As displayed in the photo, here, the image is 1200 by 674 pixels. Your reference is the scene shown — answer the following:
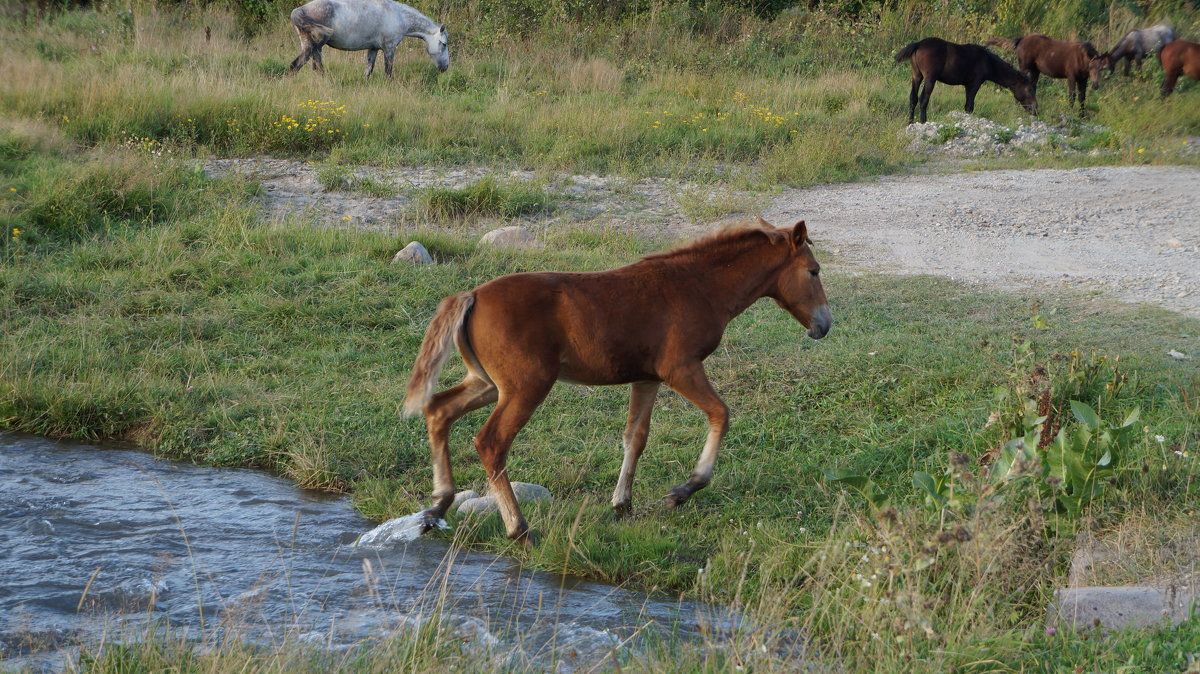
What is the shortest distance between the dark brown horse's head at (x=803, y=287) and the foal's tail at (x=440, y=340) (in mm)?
1798

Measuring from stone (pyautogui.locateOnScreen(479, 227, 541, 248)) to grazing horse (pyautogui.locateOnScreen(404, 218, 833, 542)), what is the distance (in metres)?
4.91

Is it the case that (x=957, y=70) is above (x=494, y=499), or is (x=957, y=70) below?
above

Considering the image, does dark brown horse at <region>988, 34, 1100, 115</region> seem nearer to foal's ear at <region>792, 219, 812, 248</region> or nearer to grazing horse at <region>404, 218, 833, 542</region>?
foal's ear at <region>792, 219, 812, 248</region>

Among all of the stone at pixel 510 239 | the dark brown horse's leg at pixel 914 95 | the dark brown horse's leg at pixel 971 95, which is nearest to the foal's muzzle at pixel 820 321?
the stone at pixel 510 239

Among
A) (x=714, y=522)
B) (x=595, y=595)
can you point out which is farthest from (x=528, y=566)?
(x=714, y=522)

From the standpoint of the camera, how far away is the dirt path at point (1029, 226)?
10.4 meters

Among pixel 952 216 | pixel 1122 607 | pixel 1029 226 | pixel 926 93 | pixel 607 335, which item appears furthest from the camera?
pixel 926 93

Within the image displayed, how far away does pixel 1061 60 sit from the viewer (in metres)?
19.5

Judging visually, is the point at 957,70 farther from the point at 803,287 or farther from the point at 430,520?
the point at 430,520

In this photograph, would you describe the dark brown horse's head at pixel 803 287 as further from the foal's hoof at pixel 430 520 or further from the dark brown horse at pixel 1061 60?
the dark brown horse at pixel 1061 60

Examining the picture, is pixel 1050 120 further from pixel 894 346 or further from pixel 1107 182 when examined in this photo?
pixel 894 346

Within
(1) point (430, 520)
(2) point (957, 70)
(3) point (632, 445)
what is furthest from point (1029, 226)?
(1) point (430, 520)

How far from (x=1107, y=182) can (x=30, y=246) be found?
40.9 ft

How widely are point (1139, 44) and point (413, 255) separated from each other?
1709cm
